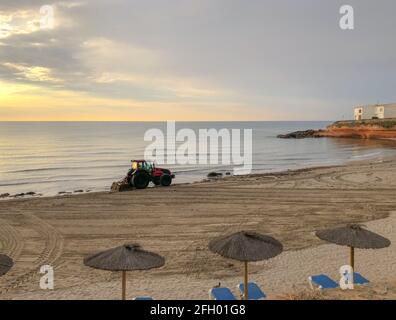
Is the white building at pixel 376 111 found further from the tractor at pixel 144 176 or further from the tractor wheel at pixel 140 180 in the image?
the tractor wheel at pixel 140 180

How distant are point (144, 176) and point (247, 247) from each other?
15783 mm

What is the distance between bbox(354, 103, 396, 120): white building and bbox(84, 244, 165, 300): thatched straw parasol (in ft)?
317

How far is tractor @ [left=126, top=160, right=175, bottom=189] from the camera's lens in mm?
22453

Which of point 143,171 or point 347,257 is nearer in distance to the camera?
point 347,257

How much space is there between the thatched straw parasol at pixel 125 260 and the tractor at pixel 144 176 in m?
15.1

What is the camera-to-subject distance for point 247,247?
7480 millimetres

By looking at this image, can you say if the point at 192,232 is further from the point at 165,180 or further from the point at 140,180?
the point at 165,180

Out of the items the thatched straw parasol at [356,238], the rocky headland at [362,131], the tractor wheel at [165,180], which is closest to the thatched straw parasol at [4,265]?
the thatched straw parasol at [356,238]

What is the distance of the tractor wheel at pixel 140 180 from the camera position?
73.3 feet

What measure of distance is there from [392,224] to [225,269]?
7856mm

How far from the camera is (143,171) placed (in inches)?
895
